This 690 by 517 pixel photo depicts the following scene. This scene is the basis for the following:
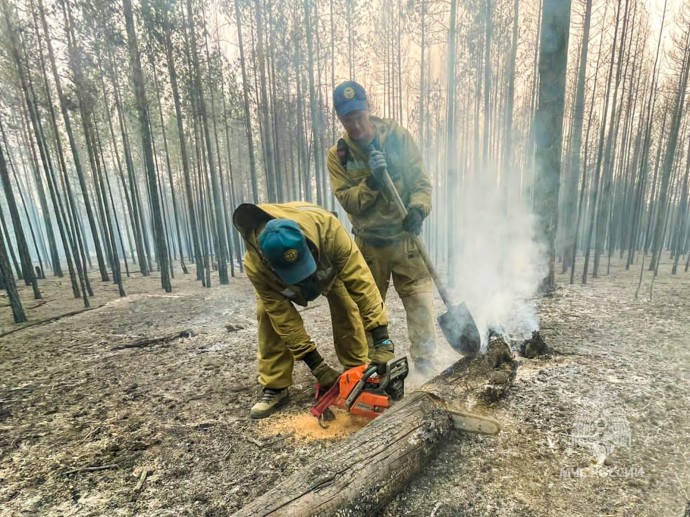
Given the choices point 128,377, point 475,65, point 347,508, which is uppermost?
point 475,65

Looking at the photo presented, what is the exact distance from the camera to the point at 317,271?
2.36m

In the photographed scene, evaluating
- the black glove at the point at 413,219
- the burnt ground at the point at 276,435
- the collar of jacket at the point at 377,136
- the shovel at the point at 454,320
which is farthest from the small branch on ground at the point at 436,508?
the collar of jacket at the point at 377,136

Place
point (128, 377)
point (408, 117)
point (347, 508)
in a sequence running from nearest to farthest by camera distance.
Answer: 1. point (347, 508)
2. point (128, 377)
3. point (408, 117)

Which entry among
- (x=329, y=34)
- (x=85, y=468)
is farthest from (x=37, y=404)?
(x=329, y=34)

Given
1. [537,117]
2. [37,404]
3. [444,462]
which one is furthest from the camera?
[537,117]

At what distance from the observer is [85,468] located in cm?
A: 215

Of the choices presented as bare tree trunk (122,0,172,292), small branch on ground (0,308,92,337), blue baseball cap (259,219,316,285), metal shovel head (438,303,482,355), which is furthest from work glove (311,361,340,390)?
bare tree trunk (122,0,172,292)

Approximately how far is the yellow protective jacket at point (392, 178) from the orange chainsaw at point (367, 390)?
1316 mm

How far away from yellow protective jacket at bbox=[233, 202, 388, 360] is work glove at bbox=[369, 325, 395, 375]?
6cm

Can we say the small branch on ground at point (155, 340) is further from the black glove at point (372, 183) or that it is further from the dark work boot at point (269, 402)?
the black glove at point (372, 183)

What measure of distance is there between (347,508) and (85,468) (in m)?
1.81

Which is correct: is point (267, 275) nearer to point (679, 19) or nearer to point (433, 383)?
point (433, 383)

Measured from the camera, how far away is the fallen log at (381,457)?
1.52 m

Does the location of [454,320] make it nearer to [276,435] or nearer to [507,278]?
[276,435]
